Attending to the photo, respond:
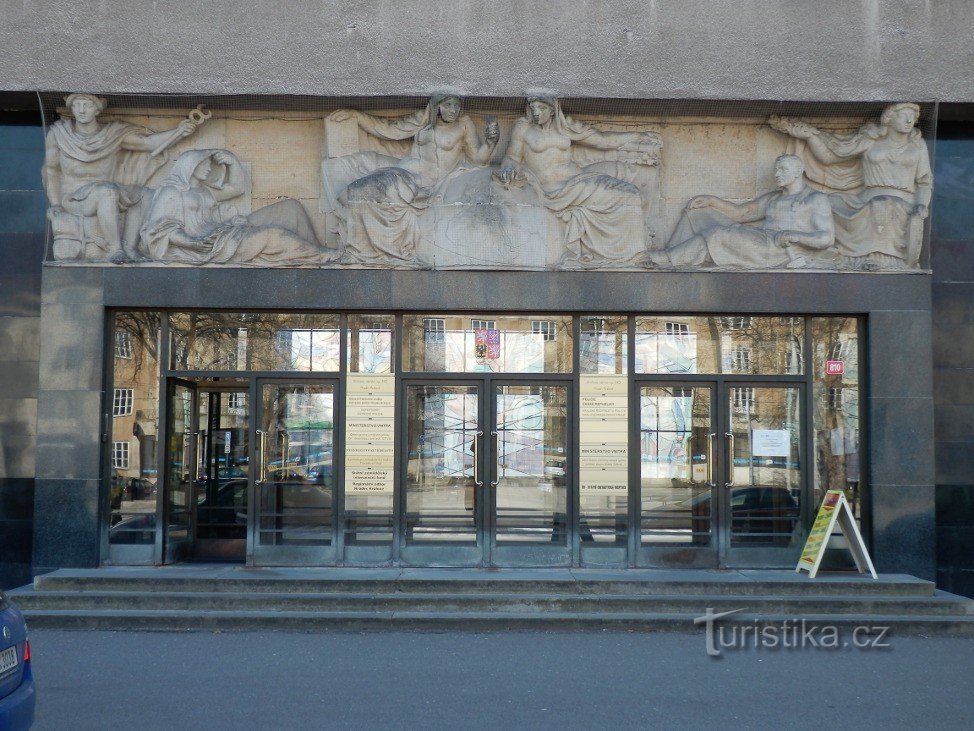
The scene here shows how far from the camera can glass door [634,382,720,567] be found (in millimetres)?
11117

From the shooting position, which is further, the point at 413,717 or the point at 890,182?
the point at 890,182

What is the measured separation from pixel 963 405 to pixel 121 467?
9.89 metres

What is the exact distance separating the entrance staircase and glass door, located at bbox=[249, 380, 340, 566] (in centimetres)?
60

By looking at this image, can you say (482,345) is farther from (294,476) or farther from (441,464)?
(294,476)

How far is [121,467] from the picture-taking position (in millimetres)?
11047

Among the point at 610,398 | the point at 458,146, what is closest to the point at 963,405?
the point at 610,398

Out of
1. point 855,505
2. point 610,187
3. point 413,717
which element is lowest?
point 413,717

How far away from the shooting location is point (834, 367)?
11.2 meters

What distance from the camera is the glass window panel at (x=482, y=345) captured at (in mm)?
11227

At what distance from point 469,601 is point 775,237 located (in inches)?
210

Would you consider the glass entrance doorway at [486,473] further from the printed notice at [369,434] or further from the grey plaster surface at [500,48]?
the grey plaster surface at [500,48]

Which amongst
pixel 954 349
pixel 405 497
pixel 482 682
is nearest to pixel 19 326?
pixel 405 497

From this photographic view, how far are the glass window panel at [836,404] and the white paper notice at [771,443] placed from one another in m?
0.34

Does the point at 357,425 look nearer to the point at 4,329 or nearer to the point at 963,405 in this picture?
the point at 4,329
